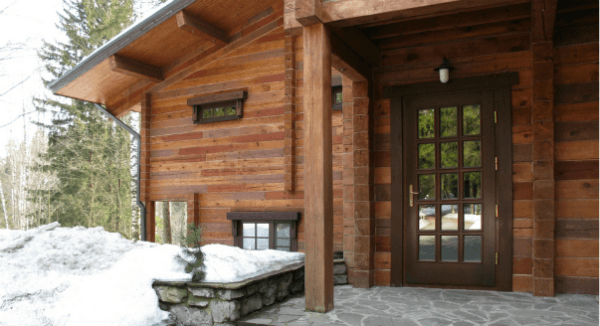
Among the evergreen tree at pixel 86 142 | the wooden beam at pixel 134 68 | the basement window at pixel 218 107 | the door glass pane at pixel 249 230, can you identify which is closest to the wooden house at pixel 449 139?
the wooden beam at pixel 134 68

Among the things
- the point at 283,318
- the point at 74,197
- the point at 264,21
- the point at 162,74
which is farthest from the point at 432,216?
the point at 74,197

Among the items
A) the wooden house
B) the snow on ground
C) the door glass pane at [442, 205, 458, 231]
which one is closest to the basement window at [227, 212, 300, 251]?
the wooden house

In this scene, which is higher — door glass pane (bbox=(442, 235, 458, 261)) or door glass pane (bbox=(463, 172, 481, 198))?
door glass pane (bbox=(463, 172, 481, 198))

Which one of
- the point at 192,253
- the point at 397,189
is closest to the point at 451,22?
the point at 397,189

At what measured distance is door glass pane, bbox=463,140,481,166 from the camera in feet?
15.2

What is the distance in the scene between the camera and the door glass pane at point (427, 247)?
475 centimetres

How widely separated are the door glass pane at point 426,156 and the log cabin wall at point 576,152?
113cm

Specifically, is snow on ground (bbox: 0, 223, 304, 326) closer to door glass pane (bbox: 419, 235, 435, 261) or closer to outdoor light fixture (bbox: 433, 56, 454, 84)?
door glass pane (bbox: 419, 235, 435, 261)

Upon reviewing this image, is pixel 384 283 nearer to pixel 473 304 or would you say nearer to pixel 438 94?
pixel 473 304

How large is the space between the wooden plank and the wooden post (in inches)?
50.3

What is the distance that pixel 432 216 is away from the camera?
4773 millimetres

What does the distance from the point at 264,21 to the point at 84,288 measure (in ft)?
15.1

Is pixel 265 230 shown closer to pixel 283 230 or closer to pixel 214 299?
pixel 283 230

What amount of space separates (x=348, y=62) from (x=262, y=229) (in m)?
3.44
